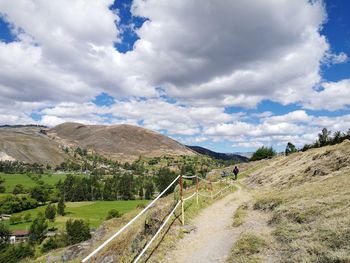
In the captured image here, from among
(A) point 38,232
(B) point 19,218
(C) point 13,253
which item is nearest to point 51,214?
(B) point 19,218

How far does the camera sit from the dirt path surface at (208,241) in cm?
1209

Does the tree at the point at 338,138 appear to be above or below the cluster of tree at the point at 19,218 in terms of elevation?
above

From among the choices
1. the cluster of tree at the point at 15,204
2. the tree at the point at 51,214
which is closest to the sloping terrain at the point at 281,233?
the tree at the point at 51,214

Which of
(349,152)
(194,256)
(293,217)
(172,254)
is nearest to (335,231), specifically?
(293,217)

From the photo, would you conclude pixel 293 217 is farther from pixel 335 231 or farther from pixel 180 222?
pixel 180 222

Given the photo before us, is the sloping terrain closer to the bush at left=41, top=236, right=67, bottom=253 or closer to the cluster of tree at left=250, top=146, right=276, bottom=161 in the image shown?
the cluster of tree at left=250, top=146, right=276, bottom=161

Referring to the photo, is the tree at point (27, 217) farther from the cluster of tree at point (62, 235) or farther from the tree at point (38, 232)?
the tree at point (38, 232)

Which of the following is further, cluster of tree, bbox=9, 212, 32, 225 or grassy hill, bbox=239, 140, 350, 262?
cluster of tree, bbox=9, 212, 32, 225

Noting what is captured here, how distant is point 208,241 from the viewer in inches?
554

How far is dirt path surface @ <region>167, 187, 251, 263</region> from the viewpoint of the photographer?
12.1 meters

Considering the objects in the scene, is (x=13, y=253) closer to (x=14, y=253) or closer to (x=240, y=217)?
(x=14, y=253)

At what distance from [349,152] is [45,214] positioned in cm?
15606

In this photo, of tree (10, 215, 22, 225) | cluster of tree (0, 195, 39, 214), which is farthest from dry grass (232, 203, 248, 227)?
cluster of tree (0, 195, 39, 214)

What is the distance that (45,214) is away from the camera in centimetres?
15638
